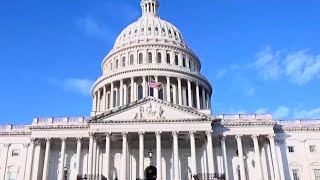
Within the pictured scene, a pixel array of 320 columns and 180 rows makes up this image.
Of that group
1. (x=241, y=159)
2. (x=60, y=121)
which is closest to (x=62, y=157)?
(x=60, y=121)

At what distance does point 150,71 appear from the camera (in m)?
78.2

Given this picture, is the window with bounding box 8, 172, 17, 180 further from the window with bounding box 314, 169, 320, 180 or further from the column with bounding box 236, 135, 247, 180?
the window with bounding box 314, 169, 320, 180

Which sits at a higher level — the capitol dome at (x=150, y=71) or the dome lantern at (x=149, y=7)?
the dome lantern at (x=149, y=7)

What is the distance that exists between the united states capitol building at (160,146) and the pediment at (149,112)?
0.48ft

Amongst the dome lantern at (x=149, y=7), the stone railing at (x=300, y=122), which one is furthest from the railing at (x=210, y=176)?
the dome lantern at (x=149, y=7)

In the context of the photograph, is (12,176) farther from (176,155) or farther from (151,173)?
(176,155)

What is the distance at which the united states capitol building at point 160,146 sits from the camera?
2256 inches

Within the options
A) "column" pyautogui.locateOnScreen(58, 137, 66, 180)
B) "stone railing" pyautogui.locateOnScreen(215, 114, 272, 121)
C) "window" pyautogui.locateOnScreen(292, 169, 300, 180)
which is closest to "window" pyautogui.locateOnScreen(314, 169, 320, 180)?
"window" pyautogui.locateOnScreen(292, 169, 300, 180)

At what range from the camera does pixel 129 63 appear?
273 feet

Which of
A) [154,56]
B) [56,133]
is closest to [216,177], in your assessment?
[56,133]

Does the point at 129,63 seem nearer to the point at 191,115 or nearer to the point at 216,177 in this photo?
the point at 191,115

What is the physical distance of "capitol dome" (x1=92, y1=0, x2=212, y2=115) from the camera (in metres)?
77.8

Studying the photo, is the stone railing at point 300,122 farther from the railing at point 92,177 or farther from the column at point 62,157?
the column at point 62,157

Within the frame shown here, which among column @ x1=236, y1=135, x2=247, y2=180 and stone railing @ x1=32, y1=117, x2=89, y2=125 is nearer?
column @ x1=236, y1=135, x2=247, y2=180
